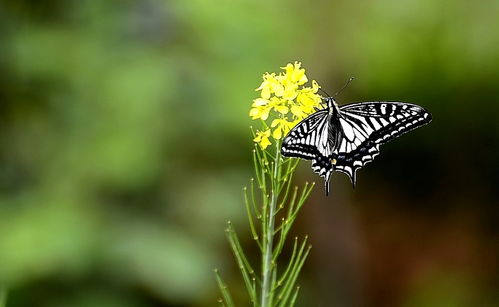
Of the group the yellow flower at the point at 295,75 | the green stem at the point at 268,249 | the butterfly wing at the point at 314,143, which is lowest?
the green stem at the point at 268,249

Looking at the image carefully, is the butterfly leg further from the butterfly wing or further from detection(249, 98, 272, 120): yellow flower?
detection(249, 98, 272, 120): yellow flower

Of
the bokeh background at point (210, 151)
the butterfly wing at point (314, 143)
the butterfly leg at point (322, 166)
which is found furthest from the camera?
the bokeh background at point (210, 151)

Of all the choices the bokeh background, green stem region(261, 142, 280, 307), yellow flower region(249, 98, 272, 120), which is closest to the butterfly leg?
green stem region(261, 142, 280, 307)

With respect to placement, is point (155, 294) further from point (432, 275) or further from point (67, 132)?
point (432, 275)

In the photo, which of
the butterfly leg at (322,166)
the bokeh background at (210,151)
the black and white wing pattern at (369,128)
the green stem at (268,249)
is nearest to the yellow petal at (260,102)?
the green stem at (268,249)

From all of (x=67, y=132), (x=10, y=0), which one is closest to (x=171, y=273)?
(x=67, y=132)

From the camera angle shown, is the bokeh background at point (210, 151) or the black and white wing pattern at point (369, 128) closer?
the black and white wing pattern at point (369, 128)

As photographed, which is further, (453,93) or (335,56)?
(453,93)

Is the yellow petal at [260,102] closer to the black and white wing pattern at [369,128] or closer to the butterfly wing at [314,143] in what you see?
the butterfly wing at [314,143]

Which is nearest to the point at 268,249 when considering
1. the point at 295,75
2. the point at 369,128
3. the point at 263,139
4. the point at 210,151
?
the point at 263,139
